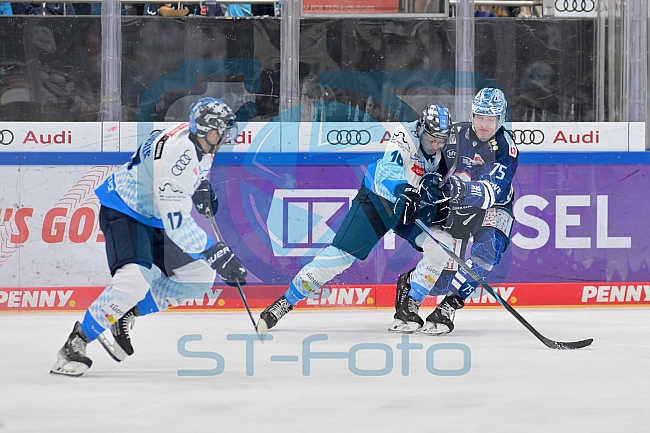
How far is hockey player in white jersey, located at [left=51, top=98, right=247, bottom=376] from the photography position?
3.84 metres

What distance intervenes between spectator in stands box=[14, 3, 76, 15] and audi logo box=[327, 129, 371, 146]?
1872 millimetres

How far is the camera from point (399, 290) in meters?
5.67

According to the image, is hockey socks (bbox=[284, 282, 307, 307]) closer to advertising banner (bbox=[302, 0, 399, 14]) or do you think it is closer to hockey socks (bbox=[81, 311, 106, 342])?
hockey socks (bbox=[81, 311, 106, 342])

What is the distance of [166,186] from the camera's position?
3891mm

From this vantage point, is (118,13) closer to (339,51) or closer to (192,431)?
(339,51)

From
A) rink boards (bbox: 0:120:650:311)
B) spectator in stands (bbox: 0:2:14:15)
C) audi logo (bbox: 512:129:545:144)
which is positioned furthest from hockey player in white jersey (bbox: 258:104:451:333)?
spectator in stands (bbox: 0:2:14:15)

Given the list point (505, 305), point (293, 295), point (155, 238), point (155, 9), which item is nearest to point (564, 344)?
point (505, 305)

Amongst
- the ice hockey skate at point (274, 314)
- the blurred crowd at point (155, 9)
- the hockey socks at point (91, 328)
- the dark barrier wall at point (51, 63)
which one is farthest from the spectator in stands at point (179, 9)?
the hockey socks at point (91, 328)

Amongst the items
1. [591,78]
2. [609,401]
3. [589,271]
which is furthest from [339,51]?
[609,401]

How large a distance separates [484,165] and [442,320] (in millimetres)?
884

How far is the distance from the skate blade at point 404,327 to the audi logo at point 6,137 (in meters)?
2.75

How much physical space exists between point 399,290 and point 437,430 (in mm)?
2803

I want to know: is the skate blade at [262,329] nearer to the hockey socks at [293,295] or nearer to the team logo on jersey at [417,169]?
the hockey socks at [293,295]

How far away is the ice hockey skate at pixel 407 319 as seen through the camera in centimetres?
542
